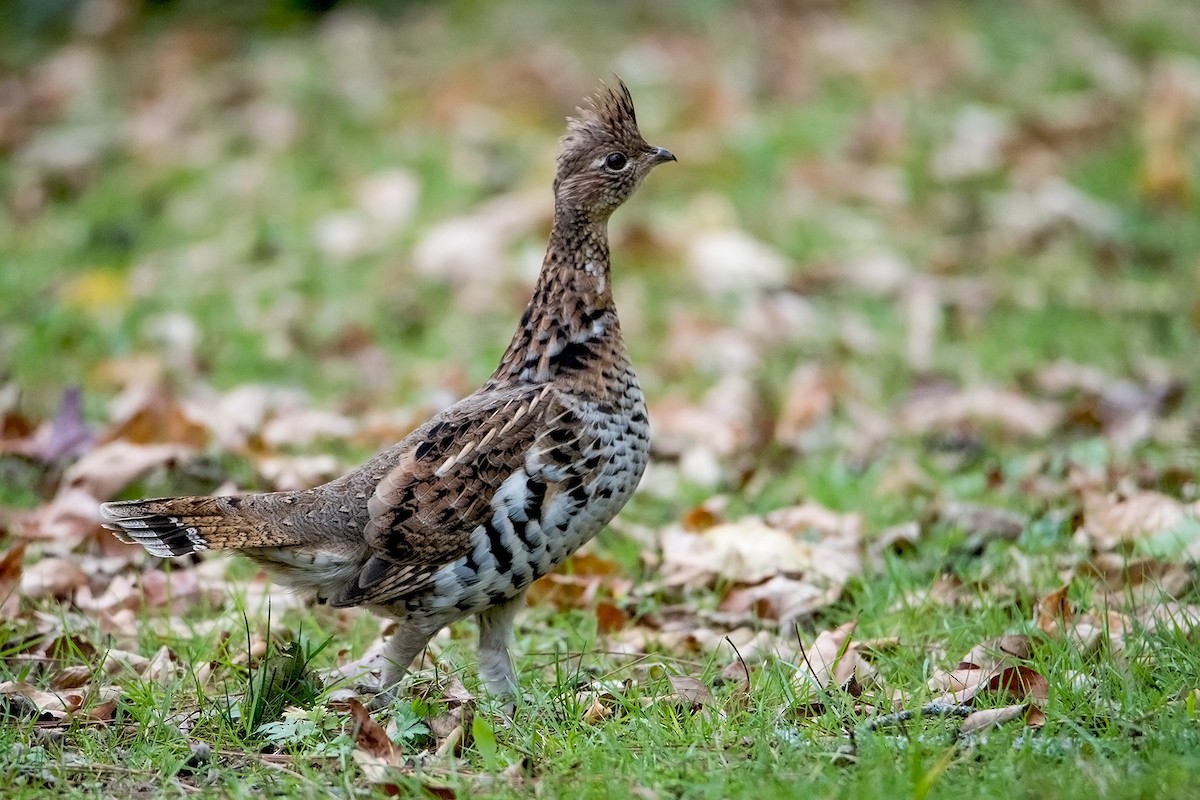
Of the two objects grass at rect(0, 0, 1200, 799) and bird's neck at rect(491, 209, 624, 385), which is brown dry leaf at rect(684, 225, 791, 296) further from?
bird's neck at rect(491, 209, 624, 385)

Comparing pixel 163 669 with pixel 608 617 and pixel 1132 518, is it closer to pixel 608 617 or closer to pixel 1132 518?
pixel 608 617

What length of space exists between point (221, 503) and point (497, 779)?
127cm

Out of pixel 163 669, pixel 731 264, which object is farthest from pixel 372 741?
pixel 731 264

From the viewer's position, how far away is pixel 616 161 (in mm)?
4824

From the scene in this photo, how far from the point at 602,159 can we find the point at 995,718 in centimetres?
208

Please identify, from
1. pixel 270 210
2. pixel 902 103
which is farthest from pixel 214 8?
pixel 902 103

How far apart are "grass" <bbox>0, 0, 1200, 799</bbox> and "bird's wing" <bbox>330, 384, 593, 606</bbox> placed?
0.37m

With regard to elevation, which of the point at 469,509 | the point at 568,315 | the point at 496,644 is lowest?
the point at 496,644

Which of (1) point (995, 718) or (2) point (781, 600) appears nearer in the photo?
(1) point (995, 718)

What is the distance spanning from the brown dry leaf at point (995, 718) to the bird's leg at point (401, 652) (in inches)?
57.8

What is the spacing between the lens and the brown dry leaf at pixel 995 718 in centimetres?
375

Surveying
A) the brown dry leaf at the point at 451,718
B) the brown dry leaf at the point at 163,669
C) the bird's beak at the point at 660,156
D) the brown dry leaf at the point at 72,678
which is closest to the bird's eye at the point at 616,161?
the bird's beak at the point at 660,156

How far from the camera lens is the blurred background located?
742 centimetres

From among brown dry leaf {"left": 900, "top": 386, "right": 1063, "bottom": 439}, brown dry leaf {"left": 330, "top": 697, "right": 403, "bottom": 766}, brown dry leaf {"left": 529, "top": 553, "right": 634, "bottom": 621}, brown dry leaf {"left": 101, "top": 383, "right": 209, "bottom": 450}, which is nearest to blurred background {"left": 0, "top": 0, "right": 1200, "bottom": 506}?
brown dry leaf {"left": 900, "top": 386, "right": 1063, "bottom": 439}
